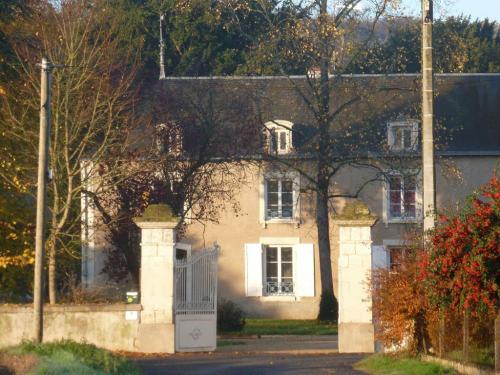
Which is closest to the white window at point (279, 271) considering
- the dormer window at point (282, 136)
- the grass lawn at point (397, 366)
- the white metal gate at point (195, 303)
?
the dormer window at point (282, 136)

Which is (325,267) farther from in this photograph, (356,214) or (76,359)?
(76,359)

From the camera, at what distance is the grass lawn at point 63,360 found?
1351cm

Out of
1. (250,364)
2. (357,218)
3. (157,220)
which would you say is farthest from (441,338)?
(157,220)

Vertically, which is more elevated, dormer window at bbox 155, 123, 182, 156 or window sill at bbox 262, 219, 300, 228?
dormer window at bbox 155, 123, 182, 156

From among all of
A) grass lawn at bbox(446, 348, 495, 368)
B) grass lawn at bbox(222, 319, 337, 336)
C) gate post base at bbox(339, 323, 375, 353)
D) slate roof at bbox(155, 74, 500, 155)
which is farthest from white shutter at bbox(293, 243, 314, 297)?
grass lawn at bbox(446, 348, 495, 368)

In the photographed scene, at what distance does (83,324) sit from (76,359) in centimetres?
635

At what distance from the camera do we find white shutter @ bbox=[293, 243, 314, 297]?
34.7 m

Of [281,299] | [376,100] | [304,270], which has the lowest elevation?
[281,299]

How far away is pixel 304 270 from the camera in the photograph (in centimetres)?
3478

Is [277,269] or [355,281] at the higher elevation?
[277,269]

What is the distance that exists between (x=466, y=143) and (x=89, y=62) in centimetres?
1547

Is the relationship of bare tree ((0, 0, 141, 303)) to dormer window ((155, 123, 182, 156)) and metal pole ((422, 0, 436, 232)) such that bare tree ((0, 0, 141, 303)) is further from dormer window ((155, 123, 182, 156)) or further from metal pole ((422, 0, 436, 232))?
metal pole ((422, 0, 436, 232))

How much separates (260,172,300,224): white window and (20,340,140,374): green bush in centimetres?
1872

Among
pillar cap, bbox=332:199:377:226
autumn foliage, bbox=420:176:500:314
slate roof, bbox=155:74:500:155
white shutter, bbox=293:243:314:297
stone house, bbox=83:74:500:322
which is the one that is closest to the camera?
autumn foliage, bbox=420:176:500:314
